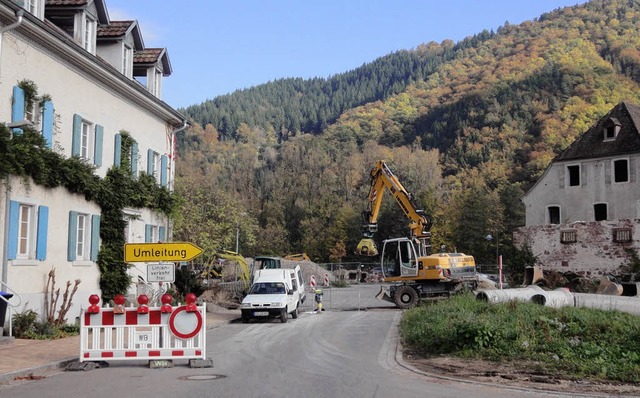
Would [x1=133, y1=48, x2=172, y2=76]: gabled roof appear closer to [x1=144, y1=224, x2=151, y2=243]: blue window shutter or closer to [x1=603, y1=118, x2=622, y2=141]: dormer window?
[x1=144, y1=224, x2=151, y2=243]: blue window shutter

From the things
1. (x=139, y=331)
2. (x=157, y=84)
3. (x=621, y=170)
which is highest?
(x=157, y=84)

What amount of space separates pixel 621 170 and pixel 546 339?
32.3 m

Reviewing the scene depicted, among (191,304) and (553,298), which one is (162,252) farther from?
(553,298)

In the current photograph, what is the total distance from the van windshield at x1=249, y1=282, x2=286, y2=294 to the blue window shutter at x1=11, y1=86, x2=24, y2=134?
12.5 meters

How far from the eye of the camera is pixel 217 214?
46.8 meters

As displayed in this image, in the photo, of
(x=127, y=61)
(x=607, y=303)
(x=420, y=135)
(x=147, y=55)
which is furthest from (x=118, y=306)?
(x=420, y=135)

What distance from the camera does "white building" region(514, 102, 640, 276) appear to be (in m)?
36.4

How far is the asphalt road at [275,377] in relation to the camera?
1060 centimetres

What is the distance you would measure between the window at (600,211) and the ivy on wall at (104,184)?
27.2 m

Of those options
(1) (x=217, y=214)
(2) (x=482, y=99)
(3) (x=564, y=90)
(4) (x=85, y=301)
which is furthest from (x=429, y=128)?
(4) (x=85, y=301)

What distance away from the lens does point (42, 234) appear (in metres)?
19.1

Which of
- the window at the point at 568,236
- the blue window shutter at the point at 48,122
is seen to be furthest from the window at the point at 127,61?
the window at the point at 568,236

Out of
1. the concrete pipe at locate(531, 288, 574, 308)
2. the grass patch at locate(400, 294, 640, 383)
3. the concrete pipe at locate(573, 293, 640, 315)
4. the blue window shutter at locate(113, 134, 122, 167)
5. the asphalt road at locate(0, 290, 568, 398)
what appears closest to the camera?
the asphalt road at locate(0, 290, 568, 398)

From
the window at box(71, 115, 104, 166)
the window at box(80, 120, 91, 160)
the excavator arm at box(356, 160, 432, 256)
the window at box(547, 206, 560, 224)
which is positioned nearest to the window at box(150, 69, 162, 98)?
the window at box(71, 115, 104, 166)
